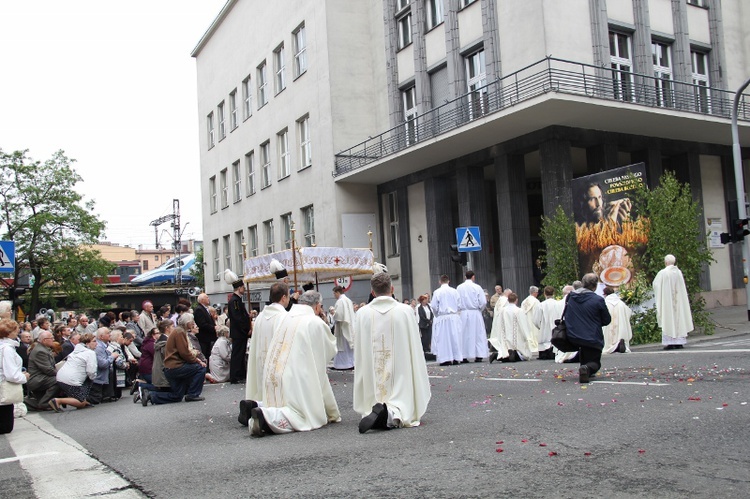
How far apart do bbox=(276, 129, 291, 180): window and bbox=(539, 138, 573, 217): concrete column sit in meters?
17.0

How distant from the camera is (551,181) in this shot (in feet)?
79.0

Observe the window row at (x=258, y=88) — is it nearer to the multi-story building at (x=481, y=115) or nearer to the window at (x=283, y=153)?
the multi-story building at (x=481, y=115)

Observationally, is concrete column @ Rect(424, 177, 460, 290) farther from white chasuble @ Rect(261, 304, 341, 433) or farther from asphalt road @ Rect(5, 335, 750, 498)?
white chasuble @ Rect(261, 304, 341, 433)

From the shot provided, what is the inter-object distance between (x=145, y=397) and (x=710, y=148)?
23.0 m

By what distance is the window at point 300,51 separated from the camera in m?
36.0

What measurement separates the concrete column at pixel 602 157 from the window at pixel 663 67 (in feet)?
8.18

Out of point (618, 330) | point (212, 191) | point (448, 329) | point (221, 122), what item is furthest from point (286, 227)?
point (618, 330)

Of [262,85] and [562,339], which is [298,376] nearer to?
[562,339]

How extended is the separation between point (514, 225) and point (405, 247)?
6.75 metres

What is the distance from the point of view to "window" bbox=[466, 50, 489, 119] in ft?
83.4

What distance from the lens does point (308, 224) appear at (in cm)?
3628

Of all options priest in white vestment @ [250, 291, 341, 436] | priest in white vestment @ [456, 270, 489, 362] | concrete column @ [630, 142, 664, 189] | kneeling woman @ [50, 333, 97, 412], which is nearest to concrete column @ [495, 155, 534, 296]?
concrete column @ [630, 142, 664, 189]

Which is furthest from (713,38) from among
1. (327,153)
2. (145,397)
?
(145,397)

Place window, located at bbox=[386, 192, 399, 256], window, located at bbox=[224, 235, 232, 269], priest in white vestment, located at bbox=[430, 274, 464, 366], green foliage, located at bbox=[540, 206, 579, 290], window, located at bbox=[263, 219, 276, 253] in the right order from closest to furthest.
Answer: priest in white vestment, located at bbox=[430, 274, 464, 366], green foliage, located at bbox=[540, 206, 579, 290], window, located at bbox=[386, 192, 399, 256], window, located at bbox=[263, 219, 276, 253], window, located at bbox=[224, 235, 232, 269]
